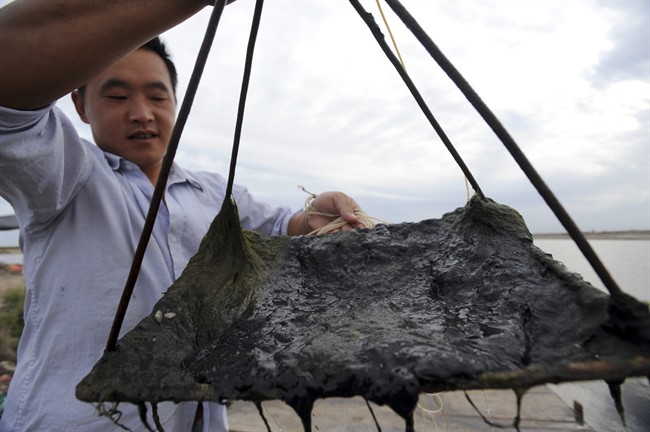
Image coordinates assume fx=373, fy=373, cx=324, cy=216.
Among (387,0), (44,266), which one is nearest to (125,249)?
(44,266)

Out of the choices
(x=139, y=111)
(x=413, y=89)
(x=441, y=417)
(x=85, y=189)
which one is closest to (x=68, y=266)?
(x=85, y=189)

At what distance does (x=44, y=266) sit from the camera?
1.24m

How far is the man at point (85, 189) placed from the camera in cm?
86

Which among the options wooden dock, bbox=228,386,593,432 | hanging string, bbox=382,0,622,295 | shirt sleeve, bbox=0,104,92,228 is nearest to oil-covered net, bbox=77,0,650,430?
hanging string, bbox=382,0,622,295

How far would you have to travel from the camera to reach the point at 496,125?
29.4 inches

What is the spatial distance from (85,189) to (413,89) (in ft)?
3.81

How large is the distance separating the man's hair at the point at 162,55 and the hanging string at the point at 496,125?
3.97ft

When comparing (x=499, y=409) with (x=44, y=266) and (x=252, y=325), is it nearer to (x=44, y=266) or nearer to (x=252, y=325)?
(x=252, y=325)

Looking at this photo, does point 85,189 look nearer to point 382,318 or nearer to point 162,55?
point 162,55

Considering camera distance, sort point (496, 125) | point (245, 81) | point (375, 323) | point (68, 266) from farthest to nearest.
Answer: point (68, 266)
point (245, 81)
point (375, 323)
point (496, 125)

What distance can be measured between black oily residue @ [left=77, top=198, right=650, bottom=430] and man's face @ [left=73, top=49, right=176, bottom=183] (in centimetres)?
67

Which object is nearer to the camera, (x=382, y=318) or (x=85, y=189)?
(x=382, y=318)

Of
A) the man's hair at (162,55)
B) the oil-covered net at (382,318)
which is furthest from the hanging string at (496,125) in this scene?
the man's hair at (162,55)

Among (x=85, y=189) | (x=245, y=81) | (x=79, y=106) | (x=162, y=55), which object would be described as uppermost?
(x=162, y=55)
